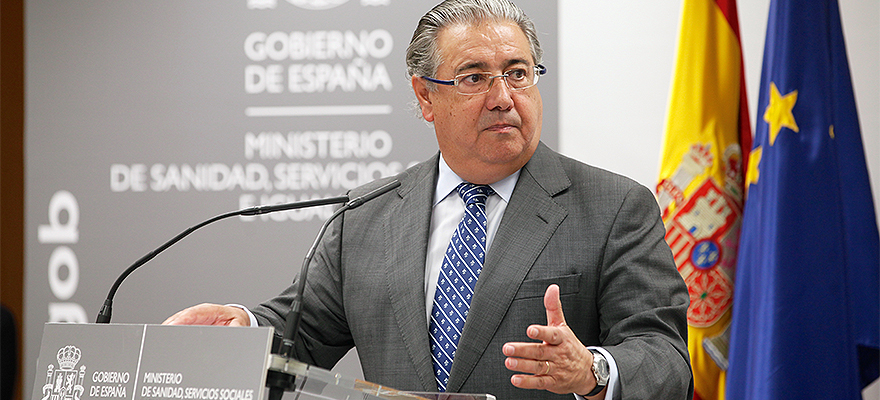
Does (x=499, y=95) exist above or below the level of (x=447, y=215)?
above

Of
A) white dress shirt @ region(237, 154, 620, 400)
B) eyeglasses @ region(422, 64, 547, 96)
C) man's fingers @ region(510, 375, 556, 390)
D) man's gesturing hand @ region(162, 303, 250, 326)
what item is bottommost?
man's fingers @ region(510, 375, 556, 390)

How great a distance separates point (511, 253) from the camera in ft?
5.11

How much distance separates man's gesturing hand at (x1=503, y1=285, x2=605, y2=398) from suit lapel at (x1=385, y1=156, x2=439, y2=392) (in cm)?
41

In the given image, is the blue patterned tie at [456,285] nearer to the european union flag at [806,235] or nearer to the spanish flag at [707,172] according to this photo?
the spanish flag at [707,172]

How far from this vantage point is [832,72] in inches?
89.1

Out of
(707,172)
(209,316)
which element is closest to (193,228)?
(209,316)

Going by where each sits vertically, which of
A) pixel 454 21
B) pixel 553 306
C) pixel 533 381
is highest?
pixel 454 21

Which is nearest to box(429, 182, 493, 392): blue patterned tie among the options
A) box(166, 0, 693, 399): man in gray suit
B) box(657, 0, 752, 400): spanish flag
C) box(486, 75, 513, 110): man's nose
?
box(166, 0, 693, 399): man in gray suit

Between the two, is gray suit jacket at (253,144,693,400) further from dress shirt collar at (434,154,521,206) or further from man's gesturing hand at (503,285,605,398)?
man's gesturing hand at (503,285,605,398)

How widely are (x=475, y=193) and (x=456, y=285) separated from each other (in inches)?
8.9

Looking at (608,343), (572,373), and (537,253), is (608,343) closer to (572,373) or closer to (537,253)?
(537,253)

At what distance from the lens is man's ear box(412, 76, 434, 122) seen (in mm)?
1805

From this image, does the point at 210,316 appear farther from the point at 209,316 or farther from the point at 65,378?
the point at 65,378

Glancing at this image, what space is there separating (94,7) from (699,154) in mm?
2465
